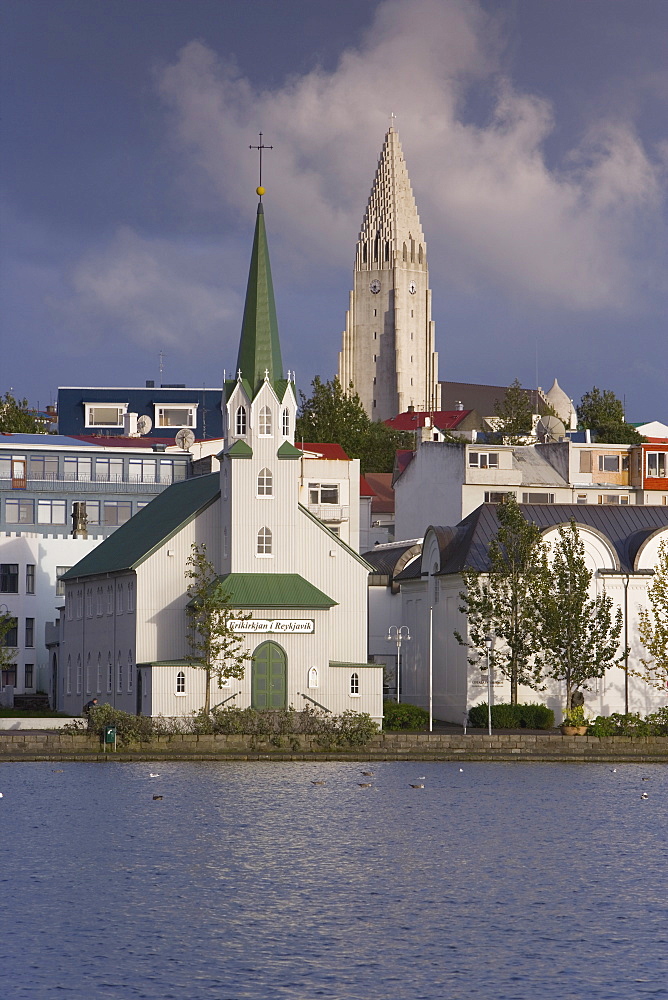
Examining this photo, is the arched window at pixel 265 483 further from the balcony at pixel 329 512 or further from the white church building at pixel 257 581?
the balcony at pixel 329 512

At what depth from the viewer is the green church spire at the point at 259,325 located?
265ft

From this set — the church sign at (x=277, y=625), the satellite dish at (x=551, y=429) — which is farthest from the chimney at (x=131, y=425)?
the church sign at (x=277, y=625)

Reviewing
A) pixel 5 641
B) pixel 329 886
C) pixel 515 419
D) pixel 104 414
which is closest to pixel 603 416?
pixel 515 419

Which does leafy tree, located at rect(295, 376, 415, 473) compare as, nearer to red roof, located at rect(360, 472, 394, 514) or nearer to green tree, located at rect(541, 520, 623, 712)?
red roof, located at rect(360, 472, 394, 514)

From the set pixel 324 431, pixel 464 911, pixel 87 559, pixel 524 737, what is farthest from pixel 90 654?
pixel 324 431

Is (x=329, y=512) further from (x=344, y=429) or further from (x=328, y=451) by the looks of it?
(x=344, y=429)

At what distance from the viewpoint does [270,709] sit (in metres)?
73.1

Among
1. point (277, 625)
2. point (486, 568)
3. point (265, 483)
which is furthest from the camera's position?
point (486, 568)

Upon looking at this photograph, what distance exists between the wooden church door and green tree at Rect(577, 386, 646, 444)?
87.6 m

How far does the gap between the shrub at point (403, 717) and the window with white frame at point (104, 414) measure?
80.5 m

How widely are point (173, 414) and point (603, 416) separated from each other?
43254 millimetres

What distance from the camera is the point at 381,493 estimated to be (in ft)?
482

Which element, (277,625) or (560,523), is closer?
(277,625)

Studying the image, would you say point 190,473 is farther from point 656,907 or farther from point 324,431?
point 656,907
